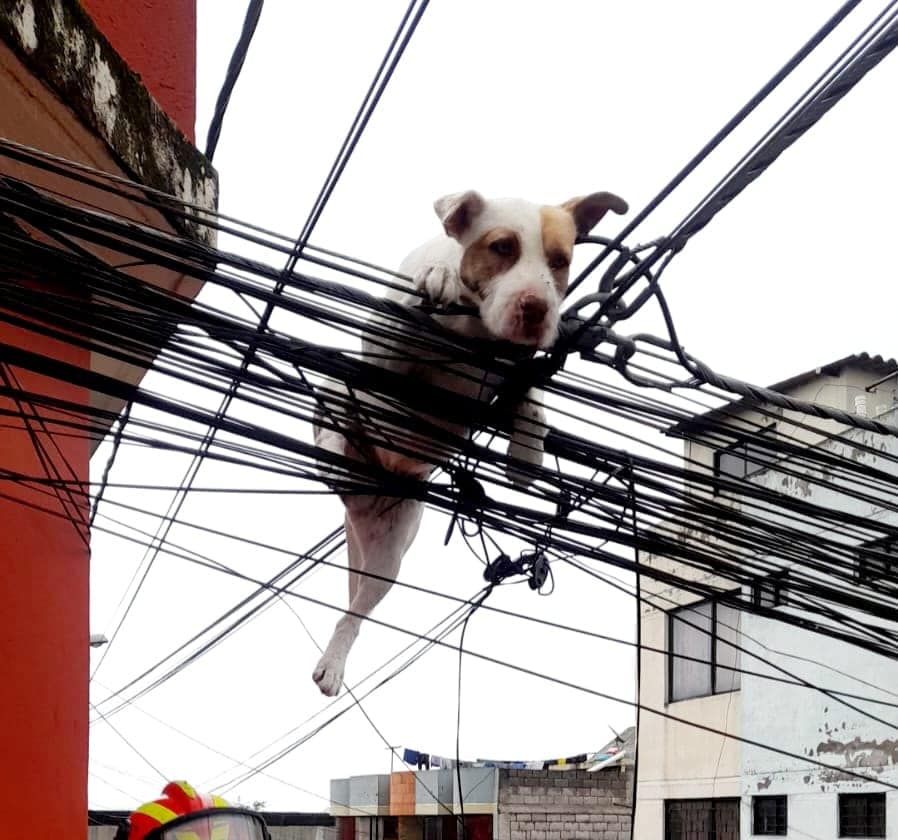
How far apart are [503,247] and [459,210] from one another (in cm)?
15

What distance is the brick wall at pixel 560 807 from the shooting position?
18344mm

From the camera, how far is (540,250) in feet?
10.6

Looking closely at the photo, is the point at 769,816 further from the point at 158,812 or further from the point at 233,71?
the point at 233,71

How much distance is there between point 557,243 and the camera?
3232 millimetres

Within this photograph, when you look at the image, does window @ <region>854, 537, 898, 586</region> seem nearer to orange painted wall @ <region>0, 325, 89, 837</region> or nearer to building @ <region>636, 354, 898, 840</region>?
orange painted wall @ <region>0, 325, 89, 837</region>

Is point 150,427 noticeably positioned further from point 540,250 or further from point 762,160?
point 762,160

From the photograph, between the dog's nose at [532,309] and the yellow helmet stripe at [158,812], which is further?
the yellow helmet stripe at [158,812]

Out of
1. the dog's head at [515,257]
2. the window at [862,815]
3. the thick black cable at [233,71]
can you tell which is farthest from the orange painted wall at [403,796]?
the dog's head at [515,257]

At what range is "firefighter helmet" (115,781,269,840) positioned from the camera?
4.86m

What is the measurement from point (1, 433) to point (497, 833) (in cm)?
1568

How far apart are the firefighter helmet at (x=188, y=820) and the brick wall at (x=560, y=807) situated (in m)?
13.7

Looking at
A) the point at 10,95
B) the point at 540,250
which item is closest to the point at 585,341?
the point at 540,250

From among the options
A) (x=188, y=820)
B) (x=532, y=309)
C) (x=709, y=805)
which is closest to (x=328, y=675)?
(x=532, y=309)

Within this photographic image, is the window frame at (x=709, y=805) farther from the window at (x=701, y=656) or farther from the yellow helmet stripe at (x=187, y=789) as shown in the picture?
the yellow helmet stripe at (x=187, y=789)
